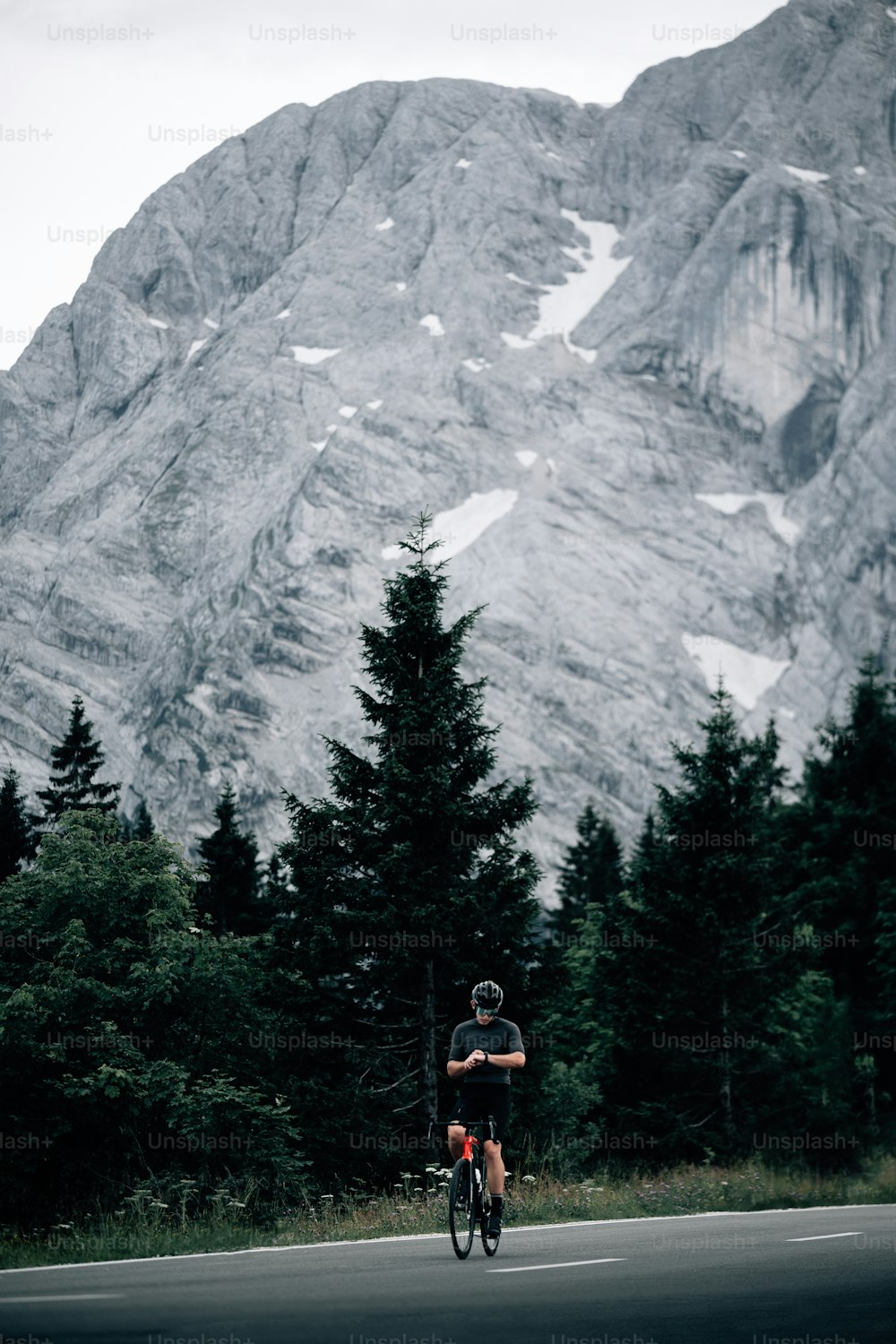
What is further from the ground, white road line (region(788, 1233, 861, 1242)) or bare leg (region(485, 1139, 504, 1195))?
bare leg (region(485, 1139, 504, 1195))

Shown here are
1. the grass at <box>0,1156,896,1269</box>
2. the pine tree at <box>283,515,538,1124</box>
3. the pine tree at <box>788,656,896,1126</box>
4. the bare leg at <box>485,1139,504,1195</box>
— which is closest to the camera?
the bare leg at <box>485,1139,504,1195</box>

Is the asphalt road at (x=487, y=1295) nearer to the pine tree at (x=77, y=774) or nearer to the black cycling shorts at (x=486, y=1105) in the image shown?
the black cycling shorts at (x=486, y=1105)

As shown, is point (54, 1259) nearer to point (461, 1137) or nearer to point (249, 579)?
point (461, 1137)

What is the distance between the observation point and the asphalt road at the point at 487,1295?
7.37m

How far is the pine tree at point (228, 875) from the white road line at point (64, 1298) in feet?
165

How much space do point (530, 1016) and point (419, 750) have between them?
15.6 ft

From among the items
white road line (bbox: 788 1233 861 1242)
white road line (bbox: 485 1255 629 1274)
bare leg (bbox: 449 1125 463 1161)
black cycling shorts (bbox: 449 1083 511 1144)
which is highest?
black cycling shorts (bbox: 449 1083 511 1144)

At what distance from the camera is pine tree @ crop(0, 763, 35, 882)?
52938 millimetres

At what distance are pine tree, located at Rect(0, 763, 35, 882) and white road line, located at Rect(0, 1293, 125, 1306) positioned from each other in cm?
4424

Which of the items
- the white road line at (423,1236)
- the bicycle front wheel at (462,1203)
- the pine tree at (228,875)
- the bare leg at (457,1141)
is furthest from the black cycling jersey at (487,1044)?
the pine tree at (228,875)

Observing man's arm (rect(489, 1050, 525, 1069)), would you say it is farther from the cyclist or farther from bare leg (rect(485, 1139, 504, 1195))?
bare leg (rect(485, 1139, 504, 1195))

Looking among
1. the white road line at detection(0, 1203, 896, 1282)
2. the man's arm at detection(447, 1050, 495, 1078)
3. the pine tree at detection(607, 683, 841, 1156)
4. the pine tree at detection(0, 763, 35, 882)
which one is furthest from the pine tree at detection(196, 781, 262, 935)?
the man's arm at detection(447, 1050, 495, 1078)

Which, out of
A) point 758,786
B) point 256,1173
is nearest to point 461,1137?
point 256,1173

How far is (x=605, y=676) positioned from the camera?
18850cm
